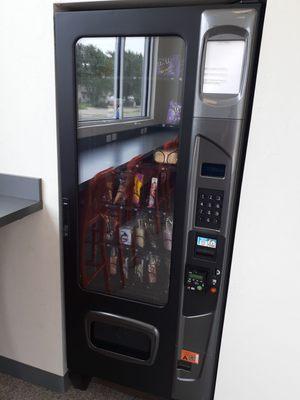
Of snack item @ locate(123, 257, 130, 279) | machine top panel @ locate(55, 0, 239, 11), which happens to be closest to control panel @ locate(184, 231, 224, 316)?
snack item @ locate(123, 257, 130, 279)

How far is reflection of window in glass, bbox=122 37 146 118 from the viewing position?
122cm

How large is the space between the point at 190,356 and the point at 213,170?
30.1 inches

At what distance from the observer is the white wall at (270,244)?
0.98 metres

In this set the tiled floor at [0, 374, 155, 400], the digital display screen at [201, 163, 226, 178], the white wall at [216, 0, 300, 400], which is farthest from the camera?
the tiled floor at [0, 374, 155, 400]

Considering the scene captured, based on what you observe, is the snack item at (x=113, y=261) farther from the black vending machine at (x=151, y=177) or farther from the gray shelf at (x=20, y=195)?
the gray shelf at (x=20, y=195)

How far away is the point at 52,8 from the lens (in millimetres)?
1176

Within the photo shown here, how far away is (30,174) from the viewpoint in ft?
4.50

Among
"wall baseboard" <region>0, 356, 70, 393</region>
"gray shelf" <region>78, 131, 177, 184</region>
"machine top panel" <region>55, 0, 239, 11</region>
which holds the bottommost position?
"wall baseboard" <region>0, 356, 70, 393</region>

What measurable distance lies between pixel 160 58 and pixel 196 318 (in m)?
0.98

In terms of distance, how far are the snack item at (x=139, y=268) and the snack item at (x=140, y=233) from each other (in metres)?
0.07

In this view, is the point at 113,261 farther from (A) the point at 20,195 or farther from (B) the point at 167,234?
(A) the point at 20,195

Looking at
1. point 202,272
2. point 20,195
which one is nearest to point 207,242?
point 202,272

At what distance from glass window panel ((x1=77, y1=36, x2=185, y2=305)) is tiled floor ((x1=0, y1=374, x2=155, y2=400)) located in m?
0.57

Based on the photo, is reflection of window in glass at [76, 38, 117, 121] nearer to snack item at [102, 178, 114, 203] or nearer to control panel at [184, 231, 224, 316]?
snack item at [102, 178, 114, 203]
